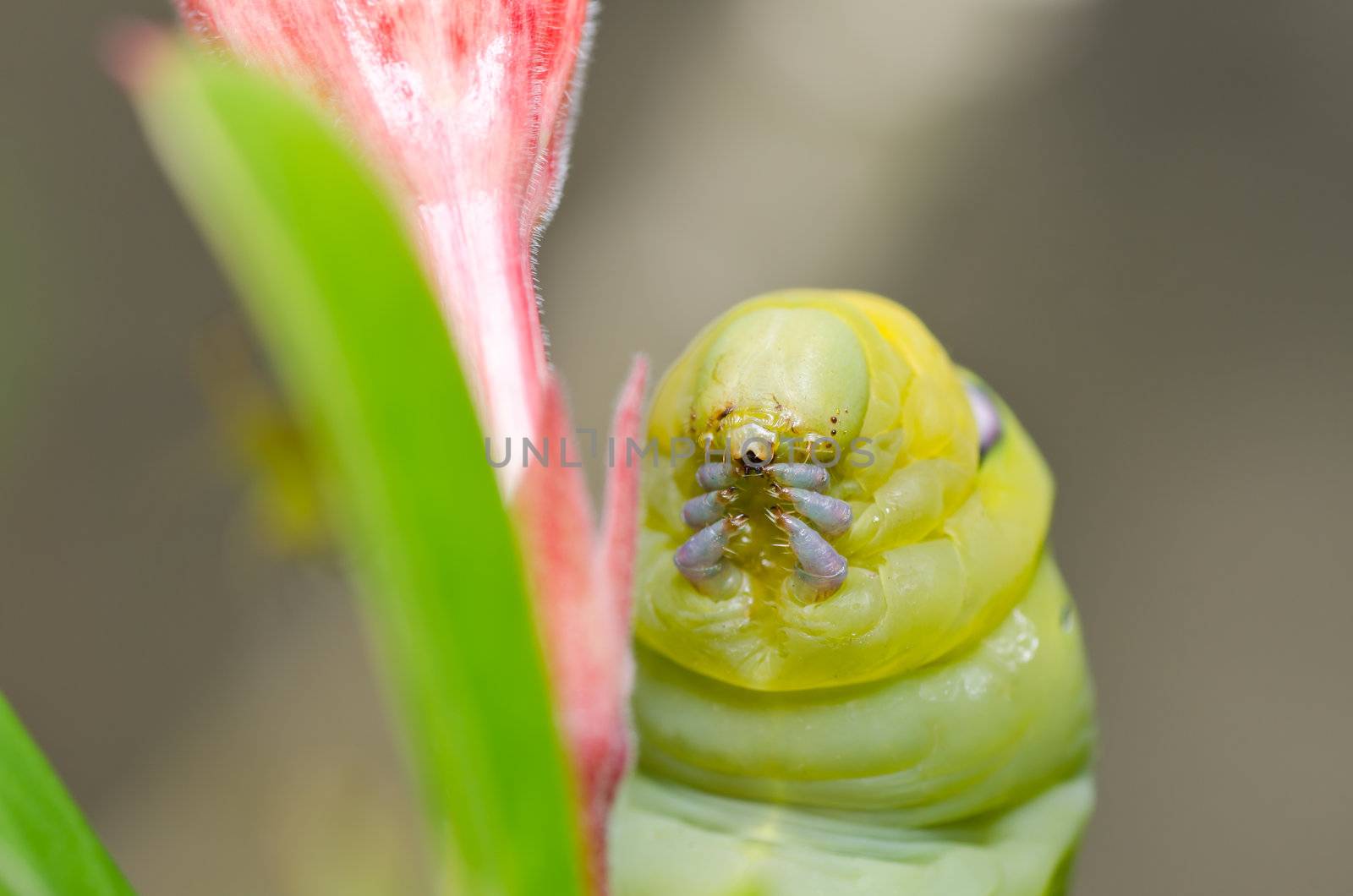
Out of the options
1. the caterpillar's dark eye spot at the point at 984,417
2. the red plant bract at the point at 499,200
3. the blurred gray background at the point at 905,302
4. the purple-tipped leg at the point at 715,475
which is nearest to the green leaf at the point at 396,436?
the red plant bract at the point at 499,200

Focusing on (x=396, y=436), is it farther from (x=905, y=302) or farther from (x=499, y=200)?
(x=905, y=302)

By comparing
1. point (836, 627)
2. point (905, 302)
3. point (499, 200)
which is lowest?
point (905, 302)

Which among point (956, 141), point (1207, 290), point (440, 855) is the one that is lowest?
point (1207, 290)

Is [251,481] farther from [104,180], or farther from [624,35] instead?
[624,35]

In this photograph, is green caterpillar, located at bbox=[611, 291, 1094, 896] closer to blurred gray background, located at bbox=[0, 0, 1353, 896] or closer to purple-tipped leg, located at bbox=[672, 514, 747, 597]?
purple-tipped leg, located at bbox=[672, 514, 747, 597]

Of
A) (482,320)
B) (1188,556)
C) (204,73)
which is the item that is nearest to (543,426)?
(482,320)

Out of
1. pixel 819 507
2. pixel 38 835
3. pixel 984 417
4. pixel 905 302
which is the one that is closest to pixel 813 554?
pixel 819 507

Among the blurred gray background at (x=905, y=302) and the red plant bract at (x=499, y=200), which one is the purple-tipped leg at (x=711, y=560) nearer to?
the red plant bract at (x=499, y=200)
